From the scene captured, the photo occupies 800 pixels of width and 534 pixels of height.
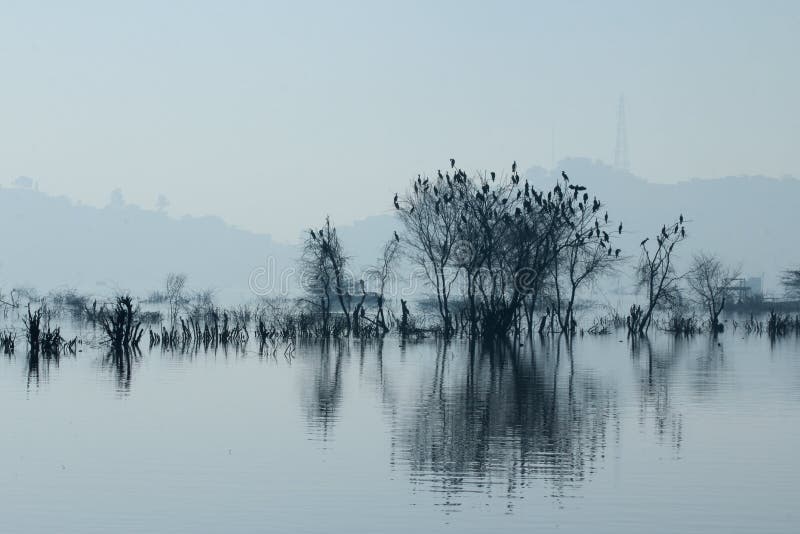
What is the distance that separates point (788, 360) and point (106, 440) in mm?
31559

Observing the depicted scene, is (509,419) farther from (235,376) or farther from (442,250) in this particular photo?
(442,250)

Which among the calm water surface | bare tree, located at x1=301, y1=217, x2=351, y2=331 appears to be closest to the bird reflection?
the calm water surface

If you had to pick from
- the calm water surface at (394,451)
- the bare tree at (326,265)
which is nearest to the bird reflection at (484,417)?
the calm water surface at (394,451)

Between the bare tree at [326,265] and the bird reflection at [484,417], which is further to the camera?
the bare tree at [326,265]

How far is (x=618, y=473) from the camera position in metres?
17.0

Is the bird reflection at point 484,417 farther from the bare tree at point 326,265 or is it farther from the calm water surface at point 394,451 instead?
the bare tree at point 326,265

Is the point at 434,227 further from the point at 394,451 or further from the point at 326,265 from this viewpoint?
the point at 394,451

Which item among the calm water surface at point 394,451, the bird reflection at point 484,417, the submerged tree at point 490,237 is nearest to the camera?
the calm water surface at point 394,451

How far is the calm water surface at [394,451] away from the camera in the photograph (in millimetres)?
14008

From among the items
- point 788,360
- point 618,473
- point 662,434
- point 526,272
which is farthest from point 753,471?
point 526,272

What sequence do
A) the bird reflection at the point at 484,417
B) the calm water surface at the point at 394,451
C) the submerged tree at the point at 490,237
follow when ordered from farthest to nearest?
the submerged tree at the point at 490,237, the bird reflection at the point at 484,417, the calm water surface at the point at 394,451

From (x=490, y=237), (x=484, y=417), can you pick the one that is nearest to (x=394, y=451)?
(x=484, y=417)

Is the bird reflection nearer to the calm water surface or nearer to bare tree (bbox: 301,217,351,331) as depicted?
the calm water surface

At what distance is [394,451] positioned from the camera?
1909 centimetres
